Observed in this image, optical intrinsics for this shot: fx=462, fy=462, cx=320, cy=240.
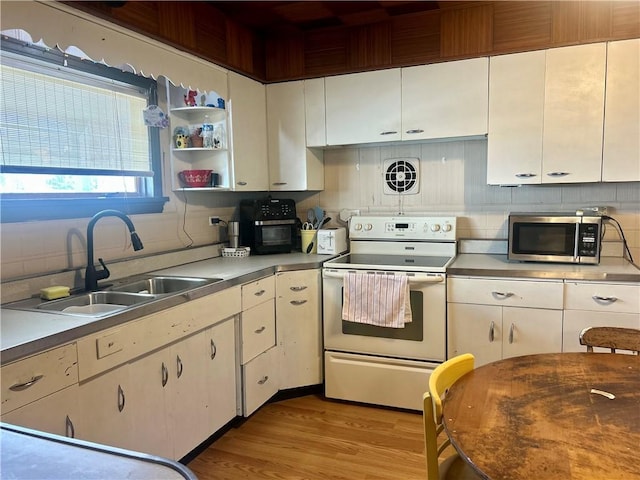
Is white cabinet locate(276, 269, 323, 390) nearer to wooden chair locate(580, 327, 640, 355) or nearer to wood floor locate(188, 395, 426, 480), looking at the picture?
wood floor locate(188, 395, 426, 480)

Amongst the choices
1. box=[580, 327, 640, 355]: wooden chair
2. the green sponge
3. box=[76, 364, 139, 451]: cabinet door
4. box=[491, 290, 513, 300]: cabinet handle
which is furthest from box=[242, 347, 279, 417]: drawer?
box=[580, 327, 640, 355]: wooden chair

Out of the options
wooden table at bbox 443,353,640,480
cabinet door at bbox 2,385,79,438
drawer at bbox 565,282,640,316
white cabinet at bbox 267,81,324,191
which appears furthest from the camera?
white cabinet at bbox 267,81,324,191

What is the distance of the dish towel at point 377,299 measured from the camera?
268 cm

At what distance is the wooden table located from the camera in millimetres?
1011

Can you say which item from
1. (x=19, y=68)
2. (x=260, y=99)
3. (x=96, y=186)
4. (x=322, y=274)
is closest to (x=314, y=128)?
(x=260, y=99)

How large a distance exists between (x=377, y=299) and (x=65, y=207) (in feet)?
5.68

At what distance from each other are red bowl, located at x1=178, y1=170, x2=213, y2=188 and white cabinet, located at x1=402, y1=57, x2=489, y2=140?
4.28 feet

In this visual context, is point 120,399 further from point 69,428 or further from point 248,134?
point 248,134

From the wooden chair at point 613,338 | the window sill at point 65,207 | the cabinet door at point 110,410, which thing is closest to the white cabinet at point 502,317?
the wooden chair at point 613,338

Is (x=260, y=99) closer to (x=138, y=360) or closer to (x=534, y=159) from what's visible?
(x=534, y=159)

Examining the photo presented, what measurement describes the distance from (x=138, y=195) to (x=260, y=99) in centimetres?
113

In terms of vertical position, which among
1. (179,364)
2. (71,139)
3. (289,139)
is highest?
(289,139)

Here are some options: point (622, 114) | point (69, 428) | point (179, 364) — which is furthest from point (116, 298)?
point (622, 114)

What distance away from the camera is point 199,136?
2.96 meters
